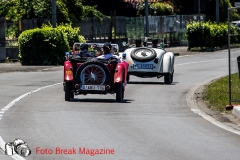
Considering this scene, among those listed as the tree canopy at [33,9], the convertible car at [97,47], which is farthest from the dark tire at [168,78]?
the tree canopy at [33,9]

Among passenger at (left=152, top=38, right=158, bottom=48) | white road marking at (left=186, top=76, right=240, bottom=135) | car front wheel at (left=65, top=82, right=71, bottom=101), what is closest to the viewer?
white road marking at (left=186, top=76, right=240, bottom=135)

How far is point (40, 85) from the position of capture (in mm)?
26016

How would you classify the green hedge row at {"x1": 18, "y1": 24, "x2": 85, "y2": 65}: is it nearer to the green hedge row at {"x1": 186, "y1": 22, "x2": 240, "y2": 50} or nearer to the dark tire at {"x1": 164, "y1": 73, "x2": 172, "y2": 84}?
the dark tire at {"x1": 164, "y1": 73, "x2": 172, "y2": 84}

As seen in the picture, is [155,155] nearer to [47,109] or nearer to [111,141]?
[111,141]

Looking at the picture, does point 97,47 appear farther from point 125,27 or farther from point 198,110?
point 125,27

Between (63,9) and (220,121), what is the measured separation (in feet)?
97.8

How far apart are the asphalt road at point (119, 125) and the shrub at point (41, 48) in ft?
39.6

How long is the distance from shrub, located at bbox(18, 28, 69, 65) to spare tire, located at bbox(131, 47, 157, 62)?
1121 centimetres

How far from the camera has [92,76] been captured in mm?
20391

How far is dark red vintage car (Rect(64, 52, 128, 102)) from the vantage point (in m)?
20.3

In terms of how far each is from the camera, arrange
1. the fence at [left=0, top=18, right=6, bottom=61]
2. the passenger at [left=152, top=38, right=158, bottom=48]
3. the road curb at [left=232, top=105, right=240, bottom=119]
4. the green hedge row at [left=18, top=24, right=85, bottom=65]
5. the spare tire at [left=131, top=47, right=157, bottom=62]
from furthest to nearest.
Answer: the fence at [left=0, top=18, right=6, bottom=61], the green hedge row at [left=18, top=24, right=85, bottom=65], the passenger at [left=152, top=38, right=158, bottom=48], the spare tire at [left=131, top=47, right=157, bottom=62], the road curb at [left=232, top=105, right=240, bottom=119]

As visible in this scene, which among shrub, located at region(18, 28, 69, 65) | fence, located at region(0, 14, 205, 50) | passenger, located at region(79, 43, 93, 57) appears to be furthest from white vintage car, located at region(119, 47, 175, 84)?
fence, located at region(0, 14, 205, 50)

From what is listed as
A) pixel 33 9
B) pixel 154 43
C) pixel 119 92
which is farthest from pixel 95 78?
pixel 33 9

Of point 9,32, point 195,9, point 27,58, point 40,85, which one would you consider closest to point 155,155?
point 40,85
